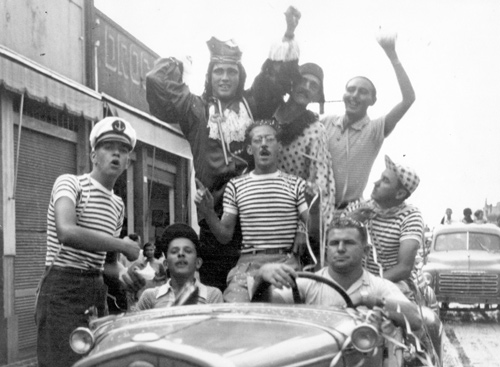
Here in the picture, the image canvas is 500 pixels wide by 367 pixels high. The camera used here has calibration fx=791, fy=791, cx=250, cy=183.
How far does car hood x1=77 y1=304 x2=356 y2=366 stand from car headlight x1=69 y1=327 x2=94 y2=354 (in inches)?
1.8

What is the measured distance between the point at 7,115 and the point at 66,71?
2.02m

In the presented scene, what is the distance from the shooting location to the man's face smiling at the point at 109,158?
4.46 m

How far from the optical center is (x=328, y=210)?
17.0 ft

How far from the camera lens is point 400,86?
5441mm

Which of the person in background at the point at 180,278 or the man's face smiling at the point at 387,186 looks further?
the man's face smiling at the point at 387,186

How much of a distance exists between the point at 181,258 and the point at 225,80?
1.37m

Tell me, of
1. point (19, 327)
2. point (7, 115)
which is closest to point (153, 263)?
point (19, 327)

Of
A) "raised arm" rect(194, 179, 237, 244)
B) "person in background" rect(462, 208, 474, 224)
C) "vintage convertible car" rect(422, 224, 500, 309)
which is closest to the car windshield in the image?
"vintage convertible car" rect(422, 224, 500, 309)

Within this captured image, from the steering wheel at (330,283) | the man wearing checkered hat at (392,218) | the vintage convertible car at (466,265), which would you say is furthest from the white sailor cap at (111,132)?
the vintage convertible car at (466,265)

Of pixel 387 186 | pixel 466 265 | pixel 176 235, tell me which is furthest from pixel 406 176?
pixel 466 265

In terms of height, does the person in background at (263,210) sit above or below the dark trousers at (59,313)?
above

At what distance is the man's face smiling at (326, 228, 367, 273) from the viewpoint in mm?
4426

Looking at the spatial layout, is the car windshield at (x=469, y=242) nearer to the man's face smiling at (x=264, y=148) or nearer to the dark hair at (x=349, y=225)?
the man's face smiling at (x=264, y=148)

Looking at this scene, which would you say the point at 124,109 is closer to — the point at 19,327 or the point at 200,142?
the point at 19,327
